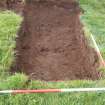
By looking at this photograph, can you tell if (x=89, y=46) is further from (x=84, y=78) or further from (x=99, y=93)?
(x=99, y=93)

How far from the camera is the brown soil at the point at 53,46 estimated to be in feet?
21.2

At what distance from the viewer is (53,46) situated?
7.62m

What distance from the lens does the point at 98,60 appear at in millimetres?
6703

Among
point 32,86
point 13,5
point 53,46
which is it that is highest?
point 13,5

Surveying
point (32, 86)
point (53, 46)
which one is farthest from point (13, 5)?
point (32, 86)

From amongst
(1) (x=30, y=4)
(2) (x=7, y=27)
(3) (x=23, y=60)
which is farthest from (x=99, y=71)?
(1) (x=30, y=4)

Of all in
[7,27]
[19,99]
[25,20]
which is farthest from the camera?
[25,20]

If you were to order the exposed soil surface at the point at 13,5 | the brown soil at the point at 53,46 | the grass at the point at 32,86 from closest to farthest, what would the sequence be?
the grass at the point at 32,86, the brown soil at the point at 53,46, the exposed soil surface at the point at 13,5

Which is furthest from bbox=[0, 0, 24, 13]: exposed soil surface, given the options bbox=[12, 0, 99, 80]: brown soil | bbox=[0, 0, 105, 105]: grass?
bbox=[0, 0, 105, 105]: grass

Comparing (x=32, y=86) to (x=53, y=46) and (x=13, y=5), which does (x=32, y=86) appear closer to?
(x=53, y=46)

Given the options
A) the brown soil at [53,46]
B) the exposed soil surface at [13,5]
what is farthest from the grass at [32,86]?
the exposed soil surface at [13,5]

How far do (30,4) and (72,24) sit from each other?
1869mm

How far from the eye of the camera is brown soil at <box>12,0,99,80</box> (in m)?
6.45

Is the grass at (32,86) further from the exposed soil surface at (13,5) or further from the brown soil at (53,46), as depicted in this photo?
the exposed soil surface at (13,5)
